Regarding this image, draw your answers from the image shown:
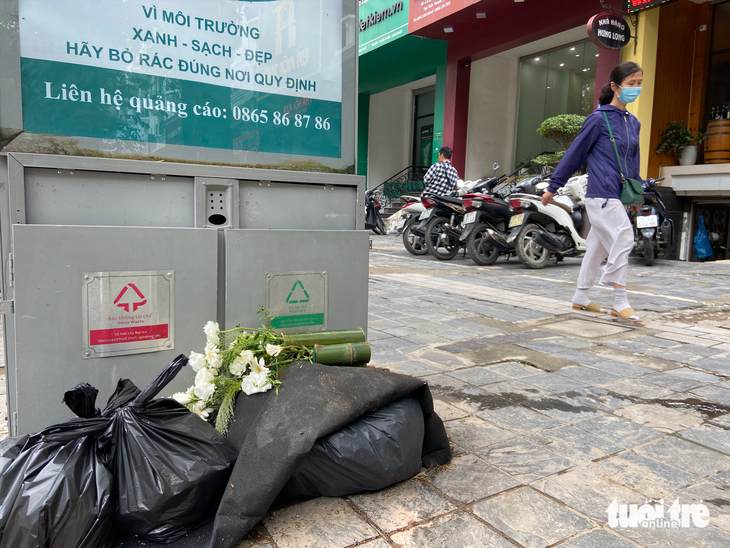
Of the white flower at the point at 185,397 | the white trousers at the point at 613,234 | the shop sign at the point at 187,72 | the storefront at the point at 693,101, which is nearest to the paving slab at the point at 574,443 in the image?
the white flower at the point at 185,397

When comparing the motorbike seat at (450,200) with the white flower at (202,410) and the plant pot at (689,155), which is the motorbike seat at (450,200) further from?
the white flower at (202,410)

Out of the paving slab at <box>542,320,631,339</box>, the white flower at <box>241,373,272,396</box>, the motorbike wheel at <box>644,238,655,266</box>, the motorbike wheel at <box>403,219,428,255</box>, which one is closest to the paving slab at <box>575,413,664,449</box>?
the white flower at <box>241,373,272,396</box>

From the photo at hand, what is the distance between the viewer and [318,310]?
8.27ft

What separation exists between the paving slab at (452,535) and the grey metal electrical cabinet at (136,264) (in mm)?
1037

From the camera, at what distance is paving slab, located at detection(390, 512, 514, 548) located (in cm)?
166

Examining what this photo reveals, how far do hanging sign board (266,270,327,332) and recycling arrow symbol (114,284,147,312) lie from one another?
50 cm

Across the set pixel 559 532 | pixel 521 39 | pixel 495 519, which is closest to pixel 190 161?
pixel 495 519

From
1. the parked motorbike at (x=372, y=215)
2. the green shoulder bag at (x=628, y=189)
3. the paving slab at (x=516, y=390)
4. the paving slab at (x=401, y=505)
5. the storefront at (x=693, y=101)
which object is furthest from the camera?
the parked motorbike at (x=372, y=215)

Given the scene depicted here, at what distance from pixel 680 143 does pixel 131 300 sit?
12.2 meters

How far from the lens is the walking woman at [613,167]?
189 inches

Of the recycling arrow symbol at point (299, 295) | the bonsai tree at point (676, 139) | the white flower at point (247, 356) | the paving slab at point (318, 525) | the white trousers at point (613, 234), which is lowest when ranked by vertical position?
the paving slab at point (318, 525)

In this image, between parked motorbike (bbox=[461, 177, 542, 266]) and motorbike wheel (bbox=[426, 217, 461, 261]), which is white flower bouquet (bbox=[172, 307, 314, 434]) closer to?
parked motorbike (bbox=[461, 177, 542, 266])

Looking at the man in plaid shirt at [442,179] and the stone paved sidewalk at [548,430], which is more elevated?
the man in plaid shirt at [442,179]

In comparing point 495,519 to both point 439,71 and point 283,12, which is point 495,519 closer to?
point 283,12
